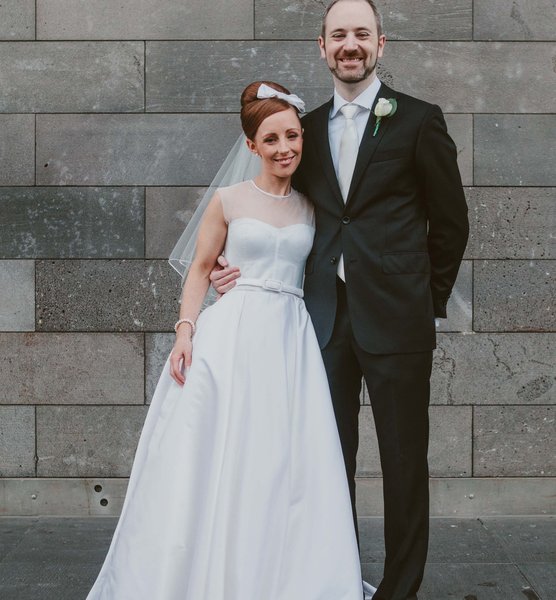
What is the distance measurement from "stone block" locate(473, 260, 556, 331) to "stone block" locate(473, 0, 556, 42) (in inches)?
54.7

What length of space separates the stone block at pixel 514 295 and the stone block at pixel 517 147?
51cm

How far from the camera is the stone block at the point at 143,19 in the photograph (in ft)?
17.0

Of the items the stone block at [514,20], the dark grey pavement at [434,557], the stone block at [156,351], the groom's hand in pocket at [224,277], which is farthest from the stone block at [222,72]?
the dark grey pavement at [434,557]

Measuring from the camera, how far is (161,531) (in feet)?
10.6

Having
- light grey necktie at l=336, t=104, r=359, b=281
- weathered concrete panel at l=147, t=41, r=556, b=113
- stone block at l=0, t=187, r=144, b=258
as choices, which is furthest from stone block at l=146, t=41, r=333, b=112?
light grey necktie at l=336, t=104, r=359, b=281

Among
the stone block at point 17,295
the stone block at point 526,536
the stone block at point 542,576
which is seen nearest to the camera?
the stone block at point 542,576

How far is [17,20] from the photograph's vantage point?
17.1 ft

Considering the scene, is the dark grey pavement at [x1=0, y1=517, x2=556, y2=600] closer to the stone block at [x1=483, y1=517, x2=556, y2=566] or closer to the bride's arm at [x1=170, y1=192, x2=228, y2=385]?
the stone block at [x1=483, y1=517, x2=556, y2=566]

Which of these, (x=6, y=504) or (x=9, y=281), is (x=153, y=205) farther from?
(x=6, y=504)

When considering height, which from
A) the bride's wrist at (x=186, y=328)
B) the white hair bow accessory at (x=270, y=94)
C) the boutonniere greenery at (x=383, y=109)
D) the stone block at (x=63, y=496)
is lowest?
the stone block at (x=63, y=496)

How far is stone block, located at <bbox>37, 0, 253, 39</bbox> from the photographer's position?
17.0ft

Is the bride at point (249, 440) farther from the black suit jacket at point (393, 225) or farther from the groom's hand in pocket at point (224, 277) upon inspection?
the black suit jacket at point (393, 225)

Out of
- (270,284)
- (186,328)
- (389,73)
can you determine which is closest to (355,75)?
(270,284)

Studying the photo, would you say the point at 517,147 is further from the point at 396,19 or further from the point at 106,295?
the point at 106,295
